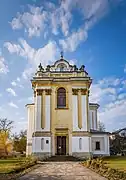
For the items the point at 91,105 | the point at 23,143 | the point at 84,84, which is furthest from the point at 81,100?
the point at 23,143

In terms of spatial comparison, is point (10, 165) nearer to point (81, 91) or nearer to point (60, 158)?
point (60, 158)

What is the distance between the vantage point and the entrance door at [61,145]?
36.9m

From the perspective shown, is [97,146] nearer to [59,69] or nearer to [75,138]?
[75,138]

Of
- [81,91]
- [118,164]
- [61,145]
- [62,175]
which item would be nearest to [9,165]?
[118,164]

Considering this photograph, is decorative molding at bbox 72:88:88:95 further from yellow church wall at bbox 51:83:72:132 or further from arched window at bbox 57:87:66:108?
arched window at bbox 57:87:66:108

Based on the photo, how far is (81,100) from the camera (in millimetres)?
37875

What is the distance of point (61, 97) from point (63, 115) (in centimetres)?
267

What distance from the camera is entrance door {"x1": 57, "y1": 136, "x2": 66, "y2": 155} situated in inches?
1453

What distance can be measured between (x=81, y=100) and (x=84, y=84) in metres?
2.30

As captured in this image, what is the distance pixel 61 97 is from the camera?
38656mm

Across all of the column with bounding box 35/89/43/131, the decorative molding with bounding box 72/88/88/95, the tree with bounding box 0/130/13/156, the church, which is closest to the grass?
the church

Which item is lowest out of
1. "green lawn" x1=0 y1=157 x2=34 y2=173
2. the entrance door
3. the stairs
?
the stairs

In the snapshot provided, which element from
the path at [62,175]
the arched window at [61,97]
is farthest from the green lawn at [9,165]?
the arched window at [61,97]

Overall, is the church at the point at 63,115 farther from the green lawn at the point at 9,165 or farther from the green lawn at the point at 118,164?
the green lawn at the point at 9,165
